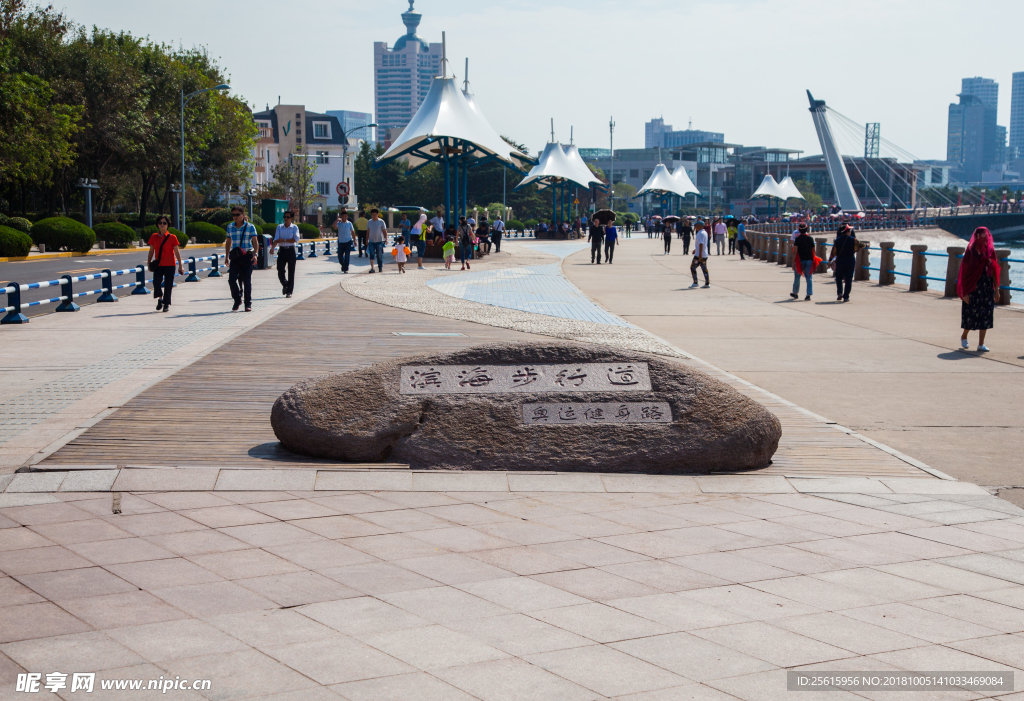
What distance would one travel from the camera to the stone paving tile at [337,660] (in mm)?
3439

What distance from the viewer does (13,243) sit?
33.2 m

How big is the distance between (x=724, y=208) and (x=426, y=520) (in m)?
168

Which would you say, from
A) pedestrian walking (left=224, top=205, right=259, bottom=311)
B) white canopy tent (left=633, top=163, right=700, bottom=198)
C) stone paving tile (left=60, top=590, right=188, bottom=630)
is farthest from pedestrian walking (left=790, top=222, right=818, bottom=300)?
white canopy tent (left=633, top=163, right=700, bottom=198)

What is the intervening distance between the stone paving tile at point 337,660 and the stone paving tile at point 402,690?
50 millimetres

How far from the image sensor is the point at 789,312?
18484 millimetres

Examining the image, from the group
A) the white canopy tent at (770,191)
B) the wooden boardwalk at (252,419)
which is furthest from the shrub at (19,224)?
the white canopy tent at (770,191)

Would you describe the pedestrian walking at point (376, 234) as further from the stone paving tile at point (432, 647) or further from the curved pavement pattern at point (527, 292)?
the stone paving tile at point (432, 647)

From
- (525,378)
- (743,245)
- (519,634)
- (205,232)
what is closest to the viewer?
(519,634)

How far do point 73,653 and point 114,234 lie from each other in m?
43.0

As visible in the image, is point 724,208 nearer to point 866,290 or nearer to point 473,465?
point 866,290

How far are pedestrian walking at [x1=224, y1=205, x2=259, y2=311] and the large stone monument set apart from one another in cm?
1022

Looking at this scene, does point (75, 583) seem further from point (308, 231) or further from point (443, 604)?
point (308, 231)

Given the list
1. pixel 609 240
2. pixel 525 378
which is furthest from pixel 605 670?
pixel 609 240

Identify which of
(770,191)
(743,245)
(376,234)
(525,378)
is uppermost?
(770,191)
